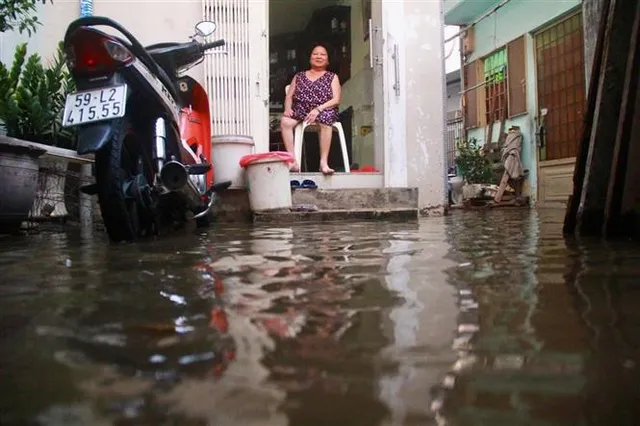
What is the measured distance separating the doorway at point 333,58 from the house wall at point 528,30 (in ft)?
13.9

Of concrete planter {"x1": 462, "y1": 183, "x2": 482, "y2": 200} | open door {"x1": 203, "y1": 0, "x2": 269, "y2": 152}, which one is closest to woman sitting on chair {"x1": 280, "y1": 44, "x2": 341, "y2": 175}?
open door {"x1": 203, "y1": 0, "x2": 269, "y2": 152}

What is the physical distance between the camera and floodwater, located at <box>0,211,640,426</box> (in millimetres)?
660

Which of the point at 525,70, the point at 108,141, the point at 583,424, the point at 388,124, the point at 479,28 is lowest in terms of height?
the point at 583,424

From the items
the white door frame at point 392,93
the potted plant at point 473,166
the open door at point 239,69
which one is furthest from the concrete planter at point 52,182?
the potted plant at point 473,166

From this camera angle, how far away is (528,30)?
1046 cm

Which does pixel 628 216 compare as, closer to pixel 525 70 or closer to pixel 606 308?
pixel 606 308

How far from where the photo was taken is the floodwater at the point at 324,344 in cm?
66

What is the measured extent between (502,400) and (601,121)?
2.48 m

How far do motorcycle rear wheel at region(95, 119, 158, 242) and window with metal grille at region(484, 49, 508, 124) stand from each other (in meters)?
10.0

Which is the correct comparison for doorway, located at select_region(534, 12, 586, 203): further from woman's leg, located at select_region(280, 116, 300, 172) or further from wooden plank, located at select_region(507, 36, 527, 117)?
woman's leg, located at select_region(280, 116, 300, 172)

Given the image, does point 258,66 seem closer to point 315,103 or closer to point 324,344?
point 315,103

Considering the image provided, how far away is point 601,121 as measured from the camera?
2719 millimetres

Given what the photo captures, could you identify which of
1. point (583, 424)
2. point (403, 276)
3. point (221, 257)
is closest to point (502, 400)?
point (583, 424)

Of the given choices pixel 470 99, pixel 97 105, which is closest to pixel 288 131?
pixel 97 105
